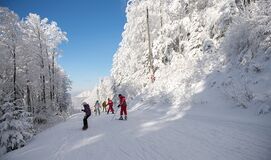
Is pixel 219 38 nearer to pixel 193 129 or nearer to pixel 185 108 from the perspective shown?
pixel 185 108

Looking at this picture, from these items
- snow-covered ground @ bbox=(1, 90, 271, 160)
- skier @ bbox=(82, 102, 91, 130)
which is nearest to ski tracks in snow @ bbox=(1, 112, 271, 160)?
snow-covered ground @ bbox=(1, 90, 271, 160)

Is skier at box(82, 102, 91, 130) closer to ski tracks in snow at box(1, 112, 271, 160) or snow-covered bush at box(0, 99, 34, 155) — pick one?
snow-covered bush at box(0, 99, 34, 155)

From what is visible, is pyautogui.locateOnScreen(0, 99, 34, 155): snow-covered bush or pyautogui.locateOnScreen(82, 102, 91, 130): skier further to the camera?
pyautogui.locateOnScreen(82, 102, 91, 130): skier

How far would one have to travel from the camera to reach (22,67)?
29.3 m

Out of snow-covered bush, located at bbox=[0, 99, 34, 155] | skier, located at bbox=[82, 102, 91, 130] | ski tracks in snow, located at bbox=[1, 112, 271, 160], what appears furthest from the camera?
skier, located at bbox=[82, 102, 91, 130]

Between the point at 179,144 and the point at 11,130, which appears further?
the point at 11,130

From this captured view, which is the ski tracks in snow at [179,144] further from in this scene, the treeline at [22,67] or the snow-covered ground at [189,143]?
the treeline at [22,67]

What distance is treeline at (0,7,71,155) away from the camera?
43.5 feet

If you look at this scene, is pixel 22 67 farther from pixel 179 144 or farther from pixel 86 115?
pixel 179 144

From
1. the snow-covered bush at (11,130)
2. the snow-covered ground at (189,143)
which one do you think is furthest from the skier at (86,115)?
the snow-covered ground at (189,143)

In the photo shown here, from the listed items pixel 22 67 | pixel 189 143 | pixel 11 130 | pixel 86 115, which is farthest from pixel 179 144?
pixel 22 67

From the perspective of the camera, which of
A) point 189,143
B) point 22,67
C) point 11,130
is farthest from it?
point 22,67

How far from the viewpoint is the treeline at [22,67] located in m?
13.3

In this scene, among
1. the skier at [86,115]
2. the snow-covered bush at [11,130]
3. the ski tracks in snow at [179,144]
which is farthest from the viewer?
the skier at [86,115]
